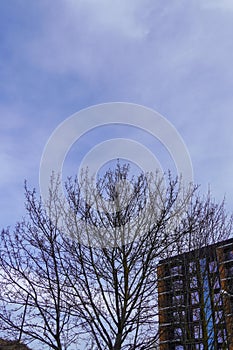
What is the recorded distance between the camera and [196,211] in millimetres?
9414

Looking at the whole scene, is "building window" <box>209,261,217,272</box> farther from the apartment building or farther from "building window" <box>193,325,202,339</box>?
"building window" <box>193,325,202,339</box>

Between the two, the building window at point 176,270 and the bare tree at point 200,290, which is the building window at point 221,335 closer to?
the bare tree at point 200,290

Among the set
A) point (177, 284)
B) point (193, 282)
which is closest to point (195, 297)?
point (193, 282)

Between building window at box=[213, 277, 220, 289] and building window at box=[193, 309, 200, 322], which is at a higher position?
building window at box=[213, 277, 220, 289]

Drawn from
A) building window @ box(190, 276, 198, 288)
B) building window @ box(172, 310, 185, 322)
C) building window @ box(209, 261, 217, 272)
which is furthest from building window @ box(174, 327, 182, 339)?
building window @ box(209, 261, 217, 272)

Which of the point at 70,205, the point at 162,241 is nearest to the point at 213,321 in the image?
the point at 162,241

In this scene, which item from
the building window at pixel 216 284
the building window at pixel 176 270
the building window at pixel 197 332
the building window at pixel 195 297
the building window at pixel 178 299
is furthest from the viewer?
the building window at pixel 216 284

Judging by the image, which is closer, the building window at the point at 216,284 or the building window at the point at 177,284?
the building window at the point at 177,284

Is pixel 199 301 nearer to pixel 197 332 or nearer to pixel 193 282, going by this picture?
pixel 193 282

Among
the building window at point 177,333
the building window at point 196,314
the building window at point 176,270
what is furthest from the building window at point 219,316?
the building window at point 176,270

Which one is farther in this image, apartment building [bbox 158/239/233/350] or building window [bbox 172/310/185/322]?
apartment building [bbox 158/239/233/350]

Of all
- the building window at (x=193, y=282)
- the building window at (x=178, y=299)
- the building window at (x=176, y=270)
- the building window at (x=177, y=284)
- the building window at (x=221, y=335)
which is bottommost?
the building window at (x=221, y=335)

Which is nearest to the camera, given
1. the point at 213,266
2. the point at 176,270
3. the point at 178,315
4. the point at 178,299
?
the point at 178,315

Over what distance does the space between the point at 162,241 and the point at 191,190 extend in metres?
1.48
